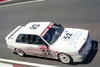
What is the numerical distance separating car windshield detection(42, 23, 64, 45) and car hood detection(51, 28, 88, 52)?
0.23m

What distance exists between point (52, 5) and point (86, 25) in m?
4.49

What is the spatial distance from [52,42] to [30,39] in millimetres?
1303

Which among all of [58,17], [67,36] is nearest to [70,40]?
[67,36]

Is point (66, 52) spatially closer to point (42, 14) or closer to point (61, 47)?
point (61, 47)

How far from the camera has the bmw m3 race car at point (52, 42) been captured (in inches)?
361

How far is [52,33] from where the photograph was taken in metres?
10.2

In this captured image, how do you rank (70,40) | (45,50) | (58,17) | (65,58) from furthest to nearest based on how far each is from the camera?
(58,17) → (45,50) → (70,40) → (65,58)

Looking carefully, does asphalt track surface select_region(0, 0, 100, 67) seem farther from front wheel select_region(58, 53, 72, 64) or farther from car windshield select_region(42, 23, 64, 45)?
car windshield select_region(42, 23, 64, 45)

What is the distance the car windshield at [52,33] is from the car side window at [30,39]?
1.04 feet

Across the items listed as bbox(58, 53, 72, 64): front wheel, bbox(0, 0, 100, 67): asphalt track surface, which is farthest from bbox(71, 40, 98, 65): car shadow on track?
bbox(58, 53, 72, 64): front wheel

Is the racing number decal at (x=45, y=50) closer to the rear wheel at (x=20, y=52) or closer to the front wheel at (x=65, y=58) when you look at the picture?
the front wheel at (x=65, y=58)

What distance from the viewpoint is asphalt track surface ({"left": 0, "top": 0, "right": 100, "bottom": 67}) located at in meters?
10.2

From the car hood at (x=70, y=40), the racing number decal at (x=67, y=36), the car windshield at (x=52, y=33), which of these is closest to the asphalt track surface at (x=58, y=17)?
the car hood at (x=70, y=40)

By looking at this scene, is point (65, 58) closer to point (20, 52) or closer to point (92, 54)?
point (92, 54)
